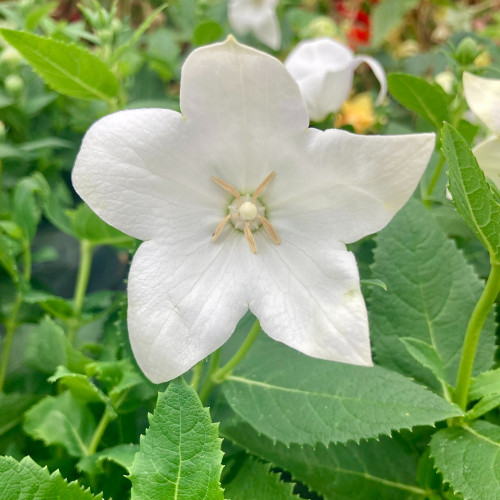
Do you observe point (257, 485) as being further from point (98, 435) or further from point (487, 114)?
point (487, 114)

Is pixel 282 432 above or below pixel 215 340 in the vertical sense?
below

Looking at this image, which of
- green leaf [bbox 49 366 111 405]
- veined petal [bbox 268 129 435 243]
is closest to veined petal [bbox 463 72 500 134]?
veined petal [bbox 268 129 435 243]

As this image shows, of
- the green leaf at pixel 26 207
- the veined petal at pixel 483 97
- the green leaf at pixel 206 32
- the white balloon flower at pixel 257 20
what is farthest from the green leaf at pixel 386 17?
the green leaf at pixel 26 207

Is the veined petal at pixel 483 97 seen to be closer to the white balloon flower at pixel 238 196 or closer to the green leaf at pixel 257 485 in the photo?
the white balloon flower at pixel 238 196

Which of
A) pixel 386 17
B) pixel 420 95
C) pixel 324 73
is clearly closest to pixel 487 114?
pixel 420 95

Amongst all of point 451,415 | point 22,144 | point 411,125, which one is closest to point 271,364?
point 451,415

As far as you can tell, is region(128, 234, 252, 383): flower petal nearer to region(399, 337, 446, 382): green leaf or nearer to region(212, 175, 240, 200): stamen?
region(212, 175, 240, 200): stamen

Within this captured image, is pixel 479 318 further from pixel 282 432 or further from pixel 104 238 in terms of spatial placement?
pixel 104 238
